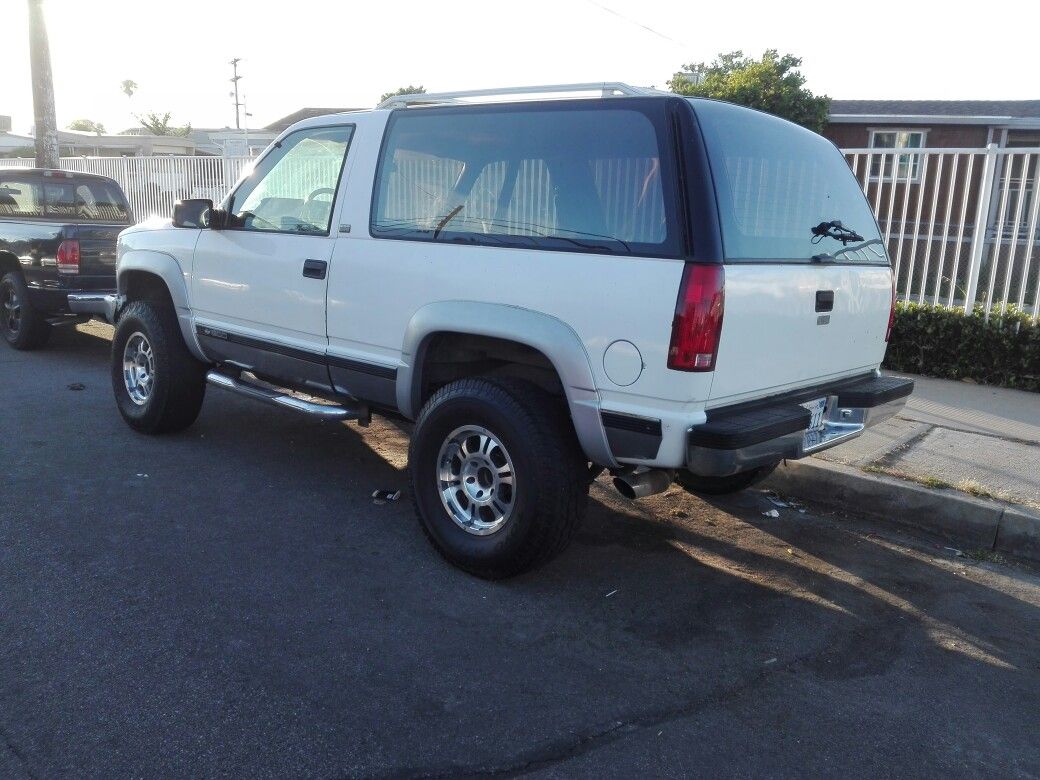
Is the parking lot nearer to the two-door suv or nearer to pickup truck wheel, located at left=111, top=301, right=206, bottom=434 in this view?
the two-door suv

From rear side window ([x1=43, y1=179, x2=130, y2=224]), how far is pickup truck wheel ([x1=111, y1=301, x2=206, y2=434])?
3.77 m

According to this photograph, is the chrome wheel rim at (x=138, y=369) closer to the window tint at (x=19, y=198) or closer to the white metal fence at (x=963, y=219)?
the window tint at (x=19, y=198)

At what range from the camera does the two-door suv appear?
3684mm

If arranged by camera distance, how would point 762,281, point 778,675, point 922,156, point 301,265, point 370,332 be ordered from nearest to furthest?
1. point 778,675
2. point 762,281
3. point 370,332
4. point 301,265
5. point 922,156

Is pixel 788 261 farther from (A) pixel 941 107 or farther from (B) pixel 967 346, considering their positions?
(A) pixel 941 107

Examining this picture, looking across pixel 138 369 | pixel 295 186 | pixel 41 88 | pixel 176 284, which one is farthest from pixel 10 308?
pixel 41 88

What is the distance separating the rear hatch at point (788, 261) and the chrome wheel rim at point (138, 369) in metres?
4.08

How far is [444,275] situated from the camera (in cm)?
432

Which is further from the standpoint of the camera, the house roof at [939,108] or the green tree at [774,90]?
the house roof at [939,108]

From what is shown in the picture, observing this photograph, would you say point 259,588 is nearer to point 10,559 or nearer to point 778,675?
point 10,559

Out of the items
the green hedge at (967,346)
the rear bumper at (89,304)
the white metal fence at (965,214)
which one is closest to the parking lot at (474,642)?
the rear bumper at (89,304)

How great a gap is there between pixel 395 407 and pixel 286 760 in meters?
2.19

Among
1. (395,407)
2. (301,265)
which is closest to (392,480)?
(395,407)

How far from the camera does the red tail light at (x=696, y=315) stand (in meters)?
3.55
